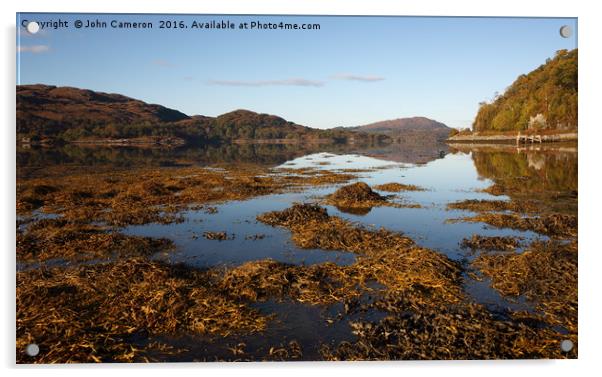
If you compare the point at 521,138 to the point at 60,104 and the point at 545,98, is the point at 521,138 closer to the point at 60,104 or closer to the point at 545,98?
the point at 545,98

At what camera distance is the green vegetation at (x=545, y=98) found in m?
8.71

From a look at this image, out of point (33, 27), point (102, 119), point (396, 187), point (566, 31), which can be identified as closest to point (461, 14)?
point (566, 31)

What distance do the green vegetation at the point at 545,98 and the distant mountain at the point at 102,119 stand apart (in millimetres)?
11487

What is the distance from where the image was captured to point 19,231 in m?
11.3

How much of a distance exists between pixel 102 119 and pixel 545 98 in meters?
22.9

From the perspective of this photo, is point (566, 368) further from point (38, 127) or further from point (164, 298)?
point (38, 127)

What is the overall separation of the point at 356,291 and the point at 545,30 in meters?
6.72

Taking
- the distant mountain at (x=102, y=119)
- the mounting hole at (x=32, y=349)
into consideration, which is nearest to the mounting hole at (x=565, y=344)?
the mounting hole at (x=32, y=349)

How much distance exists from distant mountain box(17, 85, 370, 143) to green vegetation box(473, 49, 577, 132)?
37.7 feet

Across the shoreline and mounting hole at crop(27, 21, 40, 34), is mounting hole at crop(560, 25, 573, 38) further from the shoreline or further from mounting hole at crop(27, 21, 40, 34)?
mounting hole at crop(27, 21, 40, 34)

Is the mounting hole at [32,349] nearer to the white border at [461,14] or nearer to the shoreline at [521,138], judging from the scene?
the white border at [461,14]

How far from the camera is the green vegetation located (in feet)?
28.6

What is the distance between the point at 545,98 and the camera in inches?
569

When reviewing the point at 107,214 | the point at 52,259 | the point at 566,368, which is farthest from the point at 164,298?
the point at 107,214
